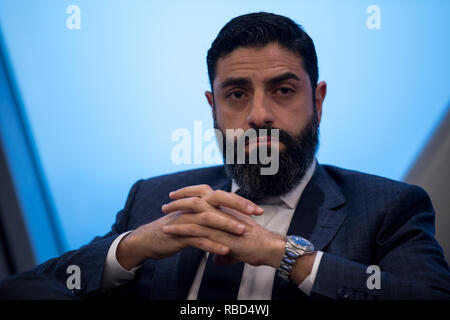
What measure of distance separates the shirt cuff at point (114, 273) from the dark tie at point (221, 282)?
23cm

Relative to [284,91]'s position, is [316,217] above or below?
below

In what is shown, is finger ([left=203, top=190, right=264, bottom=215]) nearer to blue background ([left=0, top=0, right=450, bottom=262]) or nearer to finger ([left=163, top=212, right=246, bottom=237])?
finger ([left=163, top=212, right=246, bottom=237])

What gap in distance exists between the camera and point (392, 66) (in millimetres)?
1840

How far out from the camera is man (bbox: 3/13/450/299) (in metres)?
1.09

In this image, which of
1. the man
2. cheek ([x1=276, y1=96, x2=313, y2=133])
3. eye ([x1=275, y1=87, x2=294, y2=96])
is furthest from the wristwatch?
eye ([x1=275, y1=87, x2=294, y2=96])

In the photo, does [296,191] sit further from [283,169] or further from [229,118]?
[229,118]

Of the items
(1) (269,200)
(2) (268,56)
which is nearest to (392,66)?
(2) (268,56)

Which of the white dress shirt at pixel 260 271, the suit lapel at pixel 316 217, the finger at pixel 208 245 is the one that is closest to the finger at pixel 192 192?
the finger at pixel 208 245

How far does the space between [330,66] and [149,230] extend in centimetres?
121

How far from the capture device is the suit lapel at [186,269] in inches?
52.9

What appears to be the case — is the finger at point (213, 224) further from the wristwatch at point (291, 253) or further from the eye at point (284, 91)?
the eye at point (284, 91)

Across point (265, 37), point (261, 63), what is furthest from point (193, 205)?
point (265, 37)

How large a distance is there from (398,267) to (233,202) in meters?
0.53

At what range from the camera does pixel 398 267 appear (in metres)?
1.16
